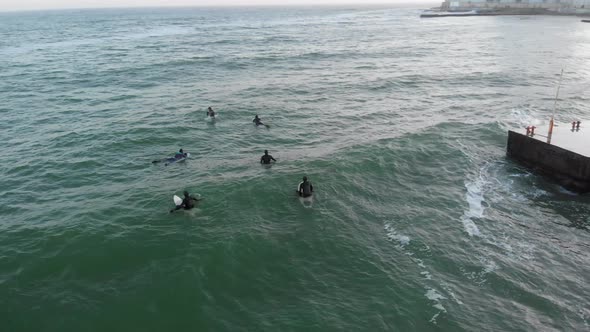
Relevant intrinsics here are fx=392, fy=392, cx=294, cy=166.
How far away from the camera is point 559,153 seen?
2566 cm

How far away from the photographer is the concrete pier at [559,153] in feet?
80.4

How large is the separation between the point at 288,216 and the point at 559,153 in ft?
60.1

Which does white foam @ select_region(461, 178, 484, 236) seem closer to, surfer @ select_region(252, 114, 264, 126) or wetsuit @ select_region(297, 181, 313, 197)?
wetsuit @ select_region(297, 181, 313, 197)

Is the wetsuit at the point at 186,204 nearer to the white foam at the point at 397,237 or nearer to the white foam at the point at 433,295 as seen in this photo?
the white foam at the point at 397,237

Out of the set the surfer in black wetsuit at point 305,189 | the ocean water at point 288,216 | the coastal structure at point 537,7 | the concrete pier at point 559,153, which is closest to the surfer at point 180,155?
the ocean water at point 288,216

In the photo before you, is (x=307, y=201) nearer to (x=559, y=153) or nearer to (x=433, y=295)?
(x=433, y=295)

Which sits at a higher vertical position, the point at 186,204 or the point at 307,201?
the point at 186,204

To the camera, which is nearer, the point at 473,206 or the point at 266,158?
the point at 473,206

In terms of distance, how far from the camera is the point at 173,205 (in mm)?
23844

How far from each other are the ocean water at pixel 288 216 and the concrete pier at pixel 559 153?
4.01ft

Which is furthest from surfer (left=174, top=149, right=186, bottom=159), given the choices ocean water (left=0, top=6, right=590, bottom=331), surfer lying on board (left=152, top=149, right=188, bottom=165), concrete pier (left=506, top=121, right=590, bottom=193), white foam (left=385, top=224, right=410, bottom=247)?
concrete pier (left=506, top=121, right=590, bottom=193)

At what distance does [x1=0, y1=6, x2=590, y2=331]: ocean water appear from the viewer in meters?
16.2

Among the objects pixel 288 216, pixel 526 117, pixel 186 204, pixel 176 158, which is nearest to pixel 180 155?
pixel 176 158

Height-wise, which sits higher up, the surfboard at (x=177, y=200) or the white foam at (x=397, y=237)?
the surfboard at (x=177, y=200)
